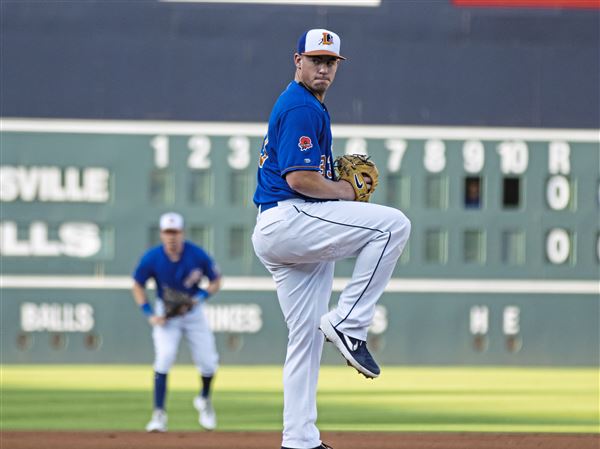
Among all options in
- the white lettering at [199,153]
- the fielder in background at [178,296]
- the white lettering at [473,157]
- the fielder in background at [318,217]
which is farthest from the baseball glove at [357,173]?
the white lettering at [473,157]

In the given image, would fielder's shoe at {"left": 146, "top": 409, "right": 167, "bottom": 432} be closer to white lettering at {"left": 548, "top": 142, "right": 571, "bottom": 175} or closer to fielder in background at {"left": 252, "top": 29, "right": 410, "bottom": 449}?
fielder in background at {"left": 252, "top": 29, "right": 410, "bottom": 449}

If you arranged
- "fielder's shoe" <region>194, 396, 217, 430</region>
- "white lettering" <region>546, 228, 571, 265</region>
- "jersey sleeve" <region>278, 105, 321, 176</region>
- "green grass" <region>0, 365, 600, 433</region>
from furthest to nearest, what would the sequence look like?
1. "white lettering" <region>546, 228, 571, 265</region>
2. "green grass" <region>0, 365, 600, 433</region>
3. "fielder's shoe" <region>194, 396, 217, 430</region>
4. "jersey sleeve" <region>278, 105, 321, 176</region>

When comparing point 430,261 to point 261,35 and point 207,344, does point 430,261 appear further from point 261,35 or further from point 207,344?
point 207,344

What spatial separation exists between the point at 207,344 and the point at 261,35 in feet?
16.4

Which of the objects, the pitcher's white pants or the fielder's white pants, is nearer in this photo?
the pitcher's white pants

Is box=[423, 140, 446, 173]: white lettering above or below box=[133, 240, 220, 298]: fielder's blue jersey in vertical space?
above

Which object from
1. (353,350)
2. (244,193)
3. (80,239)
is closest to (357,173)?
(353,350)

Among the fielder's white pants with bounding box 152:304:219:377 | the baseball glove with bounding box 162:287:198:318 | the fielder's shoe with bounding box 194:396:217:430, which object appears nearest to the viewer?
the fielder's shoe with bounding box 194:396:217:430

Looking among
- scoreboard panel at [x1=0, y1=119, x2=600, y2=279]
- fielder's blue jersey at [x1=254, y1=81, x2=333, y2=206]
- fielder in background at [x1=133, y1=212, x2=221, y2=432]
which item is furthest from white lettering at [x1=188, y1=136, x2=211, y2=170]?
fielder's blue jersey at [x1=254, y1=81, x2=333, y2=206]

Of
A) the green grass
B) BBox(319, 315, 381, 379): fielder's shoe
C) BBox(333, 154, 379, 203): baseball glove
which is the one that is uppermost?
BBox(333, 154, 379, 203): baseball glove

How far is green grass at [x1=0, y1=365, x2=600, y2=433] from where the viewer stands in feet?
32.4

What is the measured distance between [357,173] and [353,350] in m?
0.79

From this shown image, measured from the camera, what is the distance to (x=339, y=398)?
1195 cm

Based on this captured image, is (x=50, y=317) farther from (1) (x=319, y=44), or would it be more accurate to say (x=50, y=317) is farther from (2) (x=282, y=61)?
(1) (x=319, y=44)
